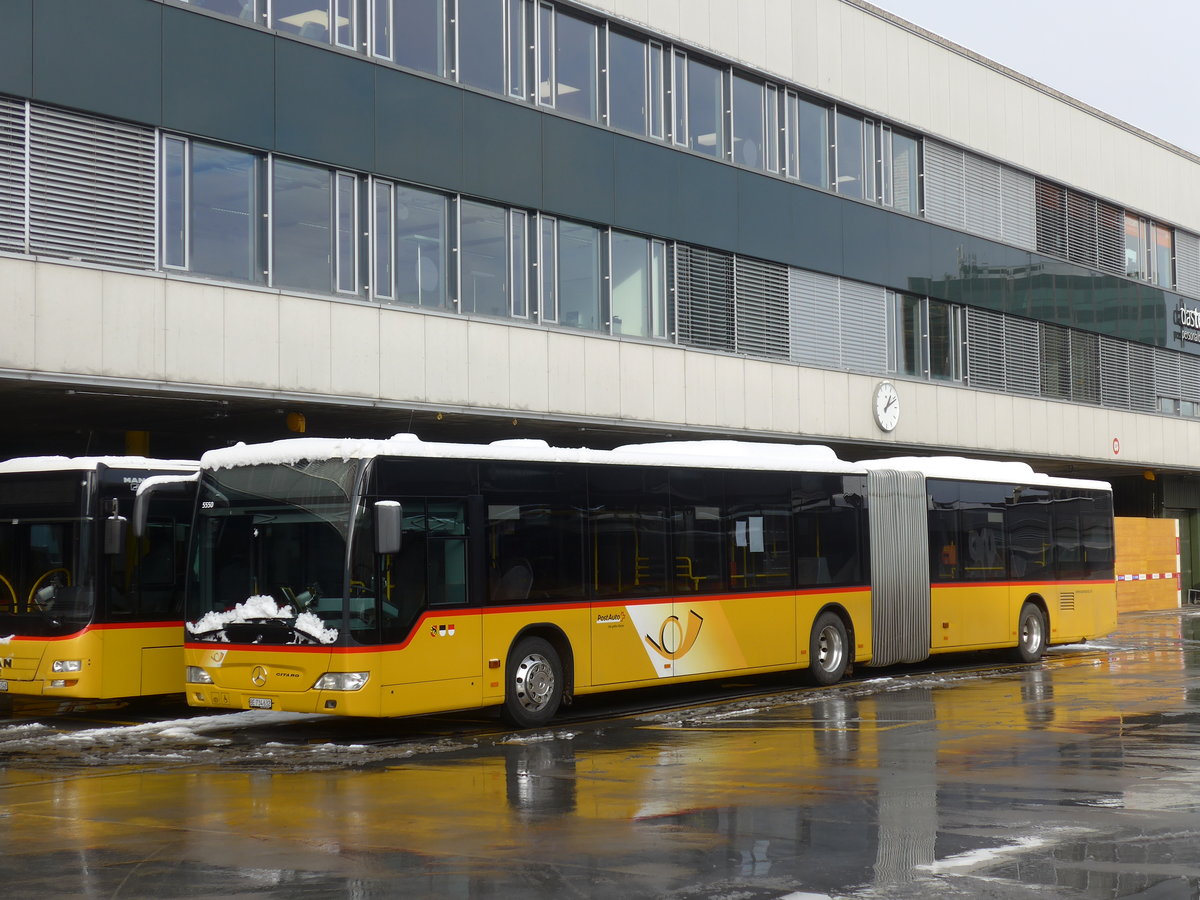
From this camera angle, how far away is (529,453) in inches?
625

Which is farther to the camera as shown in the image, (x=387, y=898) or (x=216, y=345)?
(x=216, y=345)

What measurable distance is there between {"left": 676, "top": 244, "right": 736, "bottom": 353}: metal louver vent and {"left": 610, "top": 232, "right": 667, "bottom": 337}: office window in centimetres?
47

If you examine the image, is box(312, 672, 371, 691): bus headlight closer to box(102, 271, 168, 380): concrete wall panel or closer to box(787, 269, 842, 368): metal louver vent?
box(102, 271, 168, 380): concrete wall panel

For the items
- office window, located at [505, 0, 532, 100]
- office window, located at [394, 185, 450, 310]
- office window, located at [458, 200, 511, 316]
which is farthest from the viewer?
office window, located at [505, 0, 532, 100]

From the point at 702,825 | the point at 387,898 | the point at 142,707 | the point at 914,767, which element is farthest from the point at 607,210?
the point at 387,898

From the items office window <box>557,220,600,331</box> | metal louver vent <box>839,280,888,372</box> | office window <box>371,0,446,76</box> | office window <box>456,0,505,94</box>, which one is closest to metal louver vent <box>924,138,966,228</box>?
metal louver vent <box>839,280,888,372</box>

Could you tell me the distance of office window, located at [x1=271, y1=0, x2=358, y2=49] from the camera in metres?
21.3

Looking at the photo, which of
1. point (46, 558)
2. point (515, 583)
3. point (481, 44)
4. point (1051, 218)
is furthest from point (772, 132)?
point (46, 558)

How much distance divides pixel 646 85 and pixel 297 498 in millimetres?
14930

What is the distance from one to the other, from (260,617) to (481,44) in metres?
12.6

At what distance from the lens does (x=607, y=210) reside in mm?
25938

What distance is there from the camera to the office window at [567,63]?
25.2 metres

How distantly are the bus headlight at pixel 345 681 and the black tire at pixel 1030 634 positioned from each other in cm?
1322

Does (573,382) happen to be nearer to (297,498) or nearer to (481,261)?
(481,261)
